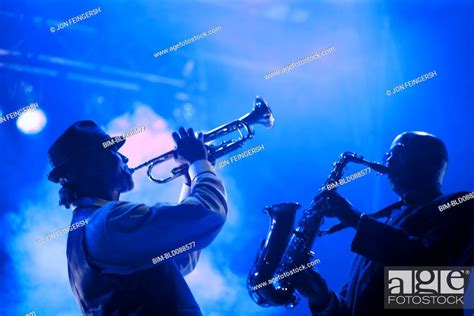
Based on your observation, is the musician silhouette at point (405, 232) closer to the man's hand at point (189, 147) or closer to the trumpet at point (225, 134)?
the trumpet at point (225, 134)

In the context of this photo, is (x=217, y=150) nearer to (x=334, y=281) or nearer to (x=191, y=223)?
(x=191, y=223)

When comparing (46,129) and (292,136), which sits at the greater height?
(46,129)

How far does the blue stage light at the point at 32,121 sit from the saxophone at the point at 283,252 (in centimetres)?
361

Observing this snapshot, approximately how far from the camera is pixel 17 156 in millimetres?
6172

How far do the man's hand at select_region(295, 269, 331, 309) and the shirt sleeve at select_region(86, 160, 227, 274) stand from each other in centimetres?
108

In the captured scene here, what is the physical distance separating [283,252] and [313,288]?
480 millimetres

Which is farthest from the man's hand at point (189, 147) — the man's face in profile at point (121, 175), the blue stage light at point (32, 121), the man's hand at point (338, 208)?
the blue stage light at point (32, 121)

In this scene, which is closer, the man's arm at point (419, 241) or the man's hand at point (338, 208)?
the man's arm at point (419, 241)

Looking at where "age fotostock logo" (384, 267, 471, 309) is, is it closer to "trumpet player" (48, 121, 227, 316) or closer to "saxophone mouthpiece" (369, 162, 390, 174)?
"saxophone mouthpiece" (369, 162, 390, 174)

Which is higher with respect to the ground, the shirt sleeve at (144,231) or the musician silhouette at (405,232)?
the shirt sleeve at (144,231)

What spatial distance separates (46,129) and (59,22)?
1.36 m

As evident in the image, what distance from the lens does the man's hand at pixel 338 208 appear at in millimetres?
3135

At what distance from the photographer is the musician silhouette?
2.95 m

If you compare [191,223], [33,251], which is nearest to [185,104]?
[33,251]
